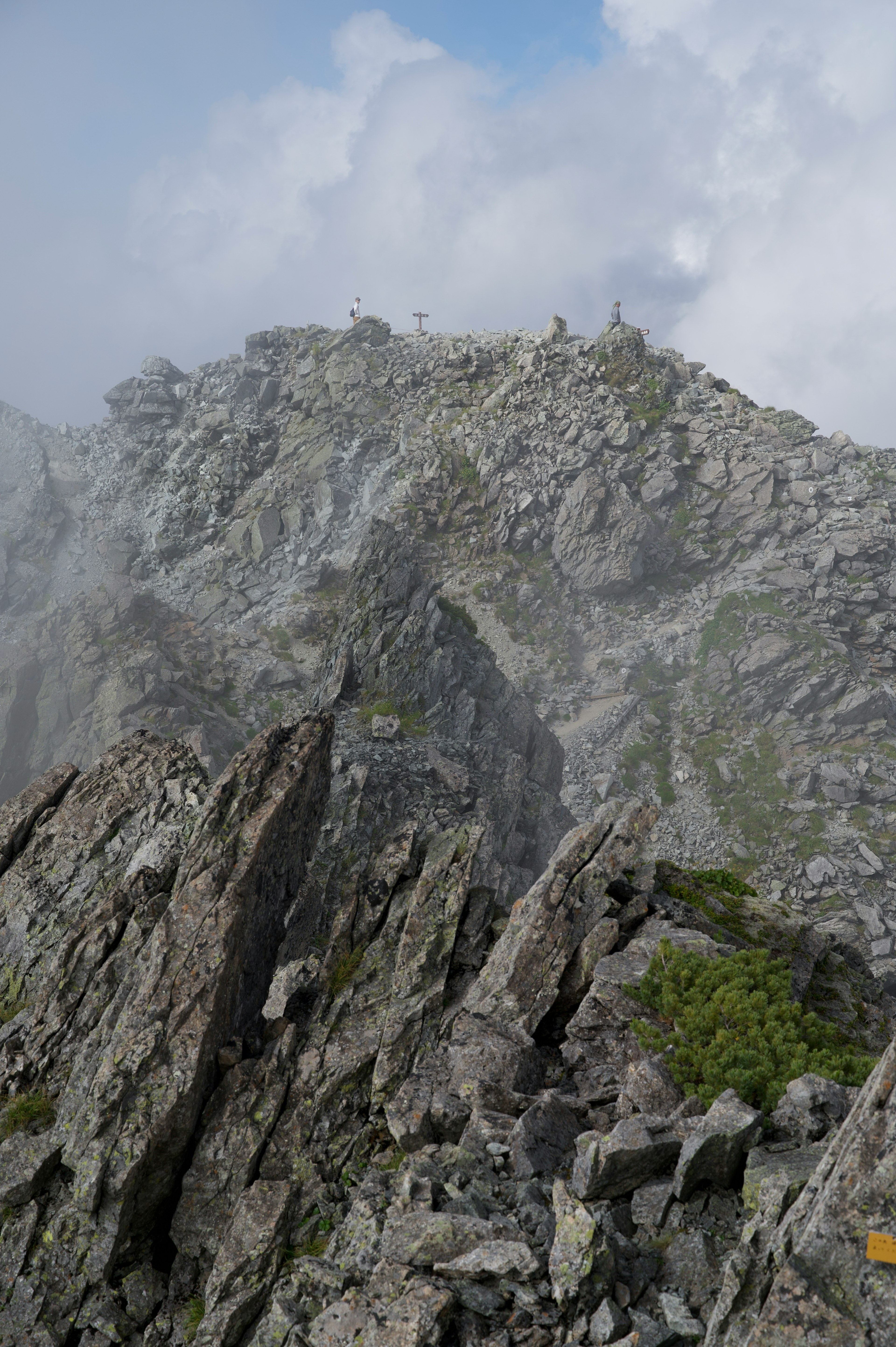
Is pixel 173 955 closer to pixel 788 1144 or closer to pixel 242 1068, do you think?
pixel 242 1068

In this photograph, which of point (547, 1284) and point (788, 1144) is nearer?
point (547, 1284)

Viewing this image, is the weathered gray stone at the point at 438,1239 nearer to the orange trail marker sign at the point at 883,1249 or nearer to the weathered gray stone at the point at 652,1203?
the weathered gray stone at the point at 652,1203

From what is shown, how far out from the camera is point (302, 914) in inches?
673

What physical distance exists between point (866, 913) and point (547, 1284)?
51.8m

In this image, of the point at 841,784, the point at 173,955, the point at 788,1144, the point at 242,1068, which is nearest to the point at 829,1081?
the point at 788,1144

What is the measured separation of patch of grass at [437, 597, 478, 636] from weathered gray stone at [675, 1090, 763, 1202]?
4934cm

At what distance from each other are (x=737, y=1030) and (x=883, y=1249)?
573 centimetres

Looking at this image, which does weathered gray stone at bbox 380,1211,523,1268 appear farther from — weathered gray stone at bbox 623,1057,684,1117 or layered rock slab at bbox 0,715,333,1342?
layered rock slab at bbox 0,715,333,1342

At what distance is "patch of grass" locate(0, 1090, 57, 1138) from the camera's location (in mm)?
12461

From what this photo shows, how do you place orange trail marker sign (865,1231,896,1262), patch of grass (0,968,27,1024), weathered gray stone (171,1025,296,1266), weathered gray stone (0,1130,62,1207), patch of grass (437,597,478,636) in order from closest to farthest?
orange trail marker sign (865,1231,896,1262) → weathered gray stone (171,1025,296,1266) → weathered gray stone (0,1130,62,1207) → patch of grass (0,968,27,1024) → patch of grass (437,597,478,636)

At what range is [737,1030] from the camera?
10805 mm

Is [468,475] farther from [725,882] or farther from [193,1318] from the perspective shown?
[193,1318]

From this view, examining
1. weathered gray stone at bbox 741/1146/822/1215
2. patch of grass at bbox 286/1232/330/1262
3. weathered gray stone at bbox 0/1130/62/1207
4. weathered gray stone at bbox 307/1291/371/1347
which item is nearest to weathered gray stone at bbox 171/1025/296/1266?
patch of grass at bbox 286/1232/330/1262

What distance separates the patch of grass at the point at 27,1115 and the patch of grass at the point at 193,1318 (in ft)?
14.6
